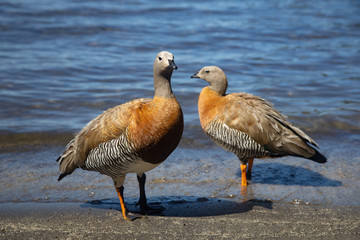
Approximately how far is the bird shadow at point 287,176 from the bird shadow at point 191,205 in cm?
85

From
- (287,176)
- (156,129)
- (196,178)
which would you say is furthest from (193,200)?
(287,176)

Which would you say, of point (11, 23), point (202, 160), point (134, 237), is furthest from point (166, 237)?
point (11, 23)

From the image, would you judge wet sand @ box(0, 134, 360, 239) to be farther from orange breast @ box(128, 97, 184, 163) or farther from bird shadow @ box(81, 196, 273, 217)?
orange breast @ box(128, 97, 184, 163)

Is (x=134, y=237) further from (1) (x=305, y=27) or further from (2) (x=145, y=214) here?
(1) (x=305, y=27)

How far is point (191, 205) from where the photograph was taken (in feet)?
19.0

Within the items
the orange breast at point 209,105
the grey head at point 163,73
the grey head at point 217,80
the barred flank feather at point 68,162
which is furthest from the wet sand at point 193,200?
the grey head at point 163,73

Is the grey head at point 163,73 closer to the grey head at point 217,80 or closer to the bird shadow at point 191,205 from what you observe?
the bird shadow at point 191,205

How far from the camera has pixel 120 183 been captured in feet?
18.3

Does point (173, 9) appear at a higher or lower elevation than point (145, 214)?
higher

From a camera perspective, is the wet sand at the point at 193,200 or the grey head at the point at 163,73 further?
the grey head at the point at 163,73

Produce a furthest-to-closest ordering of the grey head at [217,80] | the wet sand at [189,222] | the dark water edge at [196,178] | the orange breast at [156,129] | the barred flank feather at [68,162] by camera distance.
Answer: the grey head at [217,80] → the dark water edge at [196,178] → the barred flank feather at [68,162] → the orange breast at [156,129] → the wet sand at [189,222]

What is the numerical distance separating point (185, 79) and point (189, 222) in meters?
7.13

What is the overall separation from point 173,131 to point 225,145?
67.2 inches

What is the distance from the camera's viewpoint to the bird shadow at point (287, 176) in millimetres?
6609
